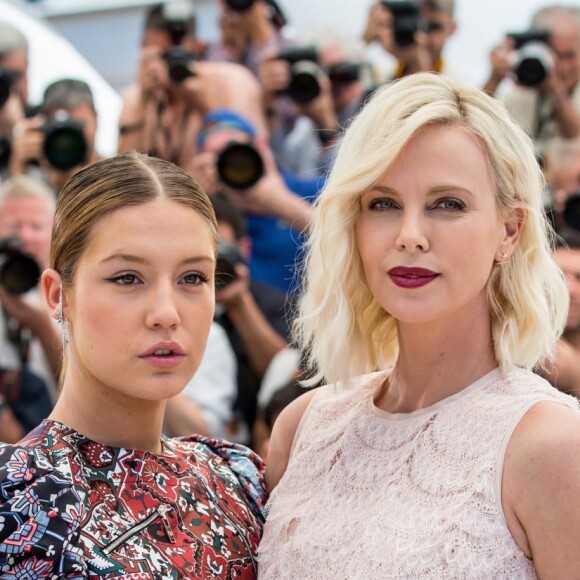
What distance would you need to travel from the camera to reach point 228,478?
2.50 metres

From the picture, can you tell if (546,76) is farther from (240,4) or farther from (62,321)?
(62,321)

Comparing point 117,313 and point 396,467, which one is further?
point 396,467

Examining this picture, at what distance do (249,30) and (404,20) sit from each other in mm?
890

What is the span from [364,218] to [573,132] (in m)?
2.87

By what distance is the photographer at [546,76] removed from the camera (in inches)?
193

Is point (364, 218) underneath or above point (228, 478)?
above

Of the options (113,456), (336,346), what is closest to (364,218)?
(336,346)

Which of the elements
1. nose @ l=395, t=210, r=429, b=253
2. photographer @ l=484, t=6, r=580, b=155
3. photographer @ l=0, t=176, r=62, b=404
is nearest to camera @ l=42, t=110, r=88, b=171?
photographer @ l=0, t=176, r=62, b=404

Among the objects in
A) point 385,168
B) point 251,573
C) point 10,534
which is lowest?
point 251,573

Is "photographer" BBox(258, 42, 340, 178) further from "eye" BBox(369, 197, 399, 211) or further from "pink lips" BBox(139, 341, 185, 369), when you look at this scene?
"pink lips" BBox(139, 341, 185, 369)

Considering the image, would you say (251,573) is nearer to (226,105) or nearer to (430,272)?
(430,272)

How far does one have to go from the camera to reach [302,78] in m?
4.85

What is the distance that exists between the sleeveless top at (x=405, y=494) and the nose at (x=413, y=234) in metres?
0.32

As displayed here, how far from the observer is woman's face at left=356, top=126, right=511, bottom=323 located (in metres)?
2.24
